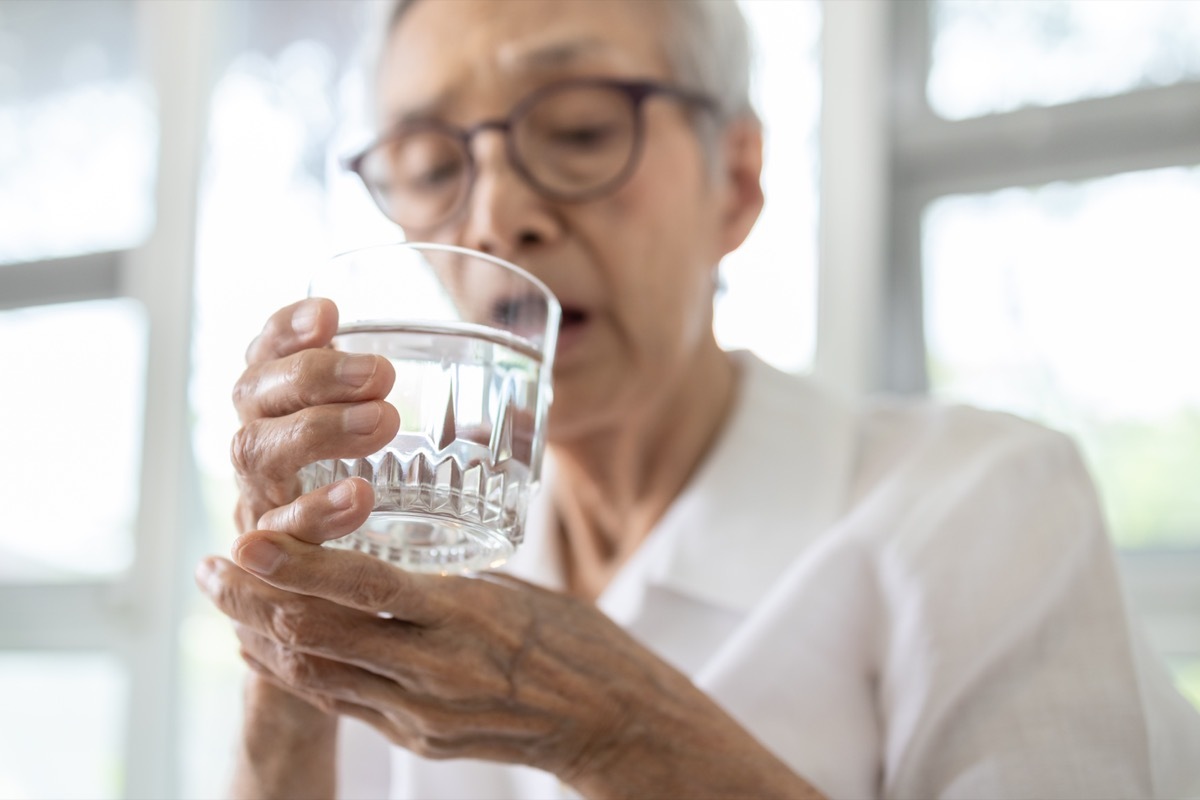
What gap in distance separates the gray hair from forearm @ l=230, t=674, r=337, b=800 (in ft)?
1.93

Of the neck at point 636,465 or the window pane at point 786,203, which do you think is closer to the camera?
the neck at point 636,465

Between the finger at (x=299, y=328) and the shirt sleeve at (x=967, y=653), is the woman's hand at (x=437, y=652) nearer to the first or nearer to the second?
the finger at (x=299, y=328)

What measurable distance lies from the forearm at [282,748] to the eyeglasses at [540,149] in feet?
1.29

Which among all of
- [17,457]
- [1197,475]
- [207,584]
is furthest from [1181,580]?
[17,457]

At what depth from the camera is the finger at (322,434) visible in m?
0.49

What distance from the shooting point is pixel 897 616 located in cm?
82

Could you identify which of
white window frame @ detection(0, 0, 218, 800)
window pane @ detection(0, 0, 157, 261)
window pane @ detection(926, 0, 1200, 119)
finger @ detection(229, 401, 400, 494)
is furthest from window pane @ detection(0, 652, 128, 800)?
window pane @ detection(926, 0, 1200, 119)

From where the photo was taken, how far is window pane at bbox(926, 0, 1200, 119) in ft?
5.35

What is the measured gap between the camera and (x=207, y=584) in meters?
0.60

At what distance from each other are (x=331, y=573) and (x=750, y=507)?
55 cm

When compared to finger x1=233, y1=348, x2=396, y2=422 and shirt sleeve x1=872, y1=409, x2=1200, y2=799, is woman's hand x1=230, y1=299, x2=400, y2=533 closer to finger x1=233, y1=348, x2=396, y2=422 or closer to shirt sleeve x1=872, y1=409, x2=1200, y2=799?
finger x1=233, y1=348, x2=396, y2=422

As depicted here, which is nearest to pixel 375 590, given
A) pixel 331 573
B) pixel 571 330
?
Result: pixel 331 573

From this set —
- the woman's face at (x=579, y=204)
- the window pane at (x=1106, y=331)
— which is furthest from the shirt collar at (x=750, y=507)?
the window pane at (x=1106, y=331)

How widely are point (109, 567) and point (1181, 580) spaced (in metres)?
1.97
